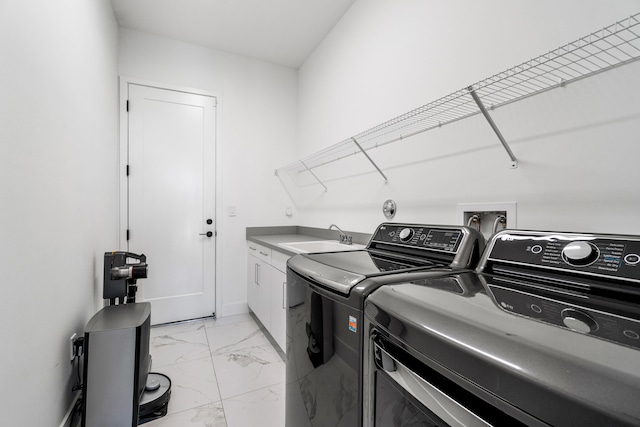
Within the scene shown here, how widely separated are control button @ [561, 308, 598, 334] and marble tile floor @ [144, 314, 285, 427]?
1.52m

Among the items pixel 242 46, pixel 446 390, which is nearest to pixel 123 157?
pixel 242 46

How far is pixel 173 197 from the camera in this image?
2.85 metres

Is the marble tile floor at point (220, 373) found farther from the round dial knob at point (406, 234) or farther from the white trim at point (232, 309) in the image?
the round dial knob at point (406, 234)

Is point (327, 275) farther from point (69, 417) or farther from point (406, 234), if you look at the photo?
point (69, 417)

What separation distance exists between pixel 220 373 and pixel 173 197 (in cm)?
175

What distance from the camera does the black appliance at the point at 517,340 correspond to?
1.20 feet

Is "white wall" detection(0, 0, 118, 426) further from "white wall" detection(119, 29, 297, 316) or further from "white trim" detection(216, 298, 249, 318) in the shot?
"white trim" detection(216, 298, 249, 318)

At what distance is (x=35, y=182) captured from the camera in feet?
3.51

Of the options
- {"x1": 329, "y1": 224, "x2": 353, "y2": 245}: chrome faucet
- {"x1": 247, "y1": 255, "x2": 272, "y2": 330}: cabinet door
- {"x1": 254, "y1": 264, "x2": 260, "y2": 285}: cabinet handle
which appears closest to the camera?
{"x1": 329, "y1": 224, "x2": 353, "y2": 245}: chrome faucet

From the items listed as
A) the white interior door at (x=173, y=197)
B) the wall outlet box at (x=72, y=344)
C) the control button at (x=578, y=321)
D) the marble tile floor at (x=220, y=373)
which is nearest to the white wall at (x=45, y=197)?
the wall outlet box at (x=72, y=344)

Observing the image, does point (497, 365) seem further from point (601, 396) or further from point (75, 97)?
point (75, 97)

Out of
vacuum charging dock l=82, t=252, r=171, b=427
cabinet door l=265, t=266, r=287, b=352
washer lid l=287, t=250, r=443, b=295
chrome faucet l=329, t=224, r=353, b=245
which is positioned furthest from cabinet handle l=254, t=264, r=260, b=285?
washer lid l=287, t=250, r=443, b=295

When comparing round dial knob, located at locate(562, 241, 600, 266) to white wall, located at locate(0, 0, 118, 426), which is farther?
white wall, located at locate(0, 0, 118, 426)

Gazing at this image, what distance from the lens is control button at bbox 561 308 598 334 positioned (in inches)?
18.3
